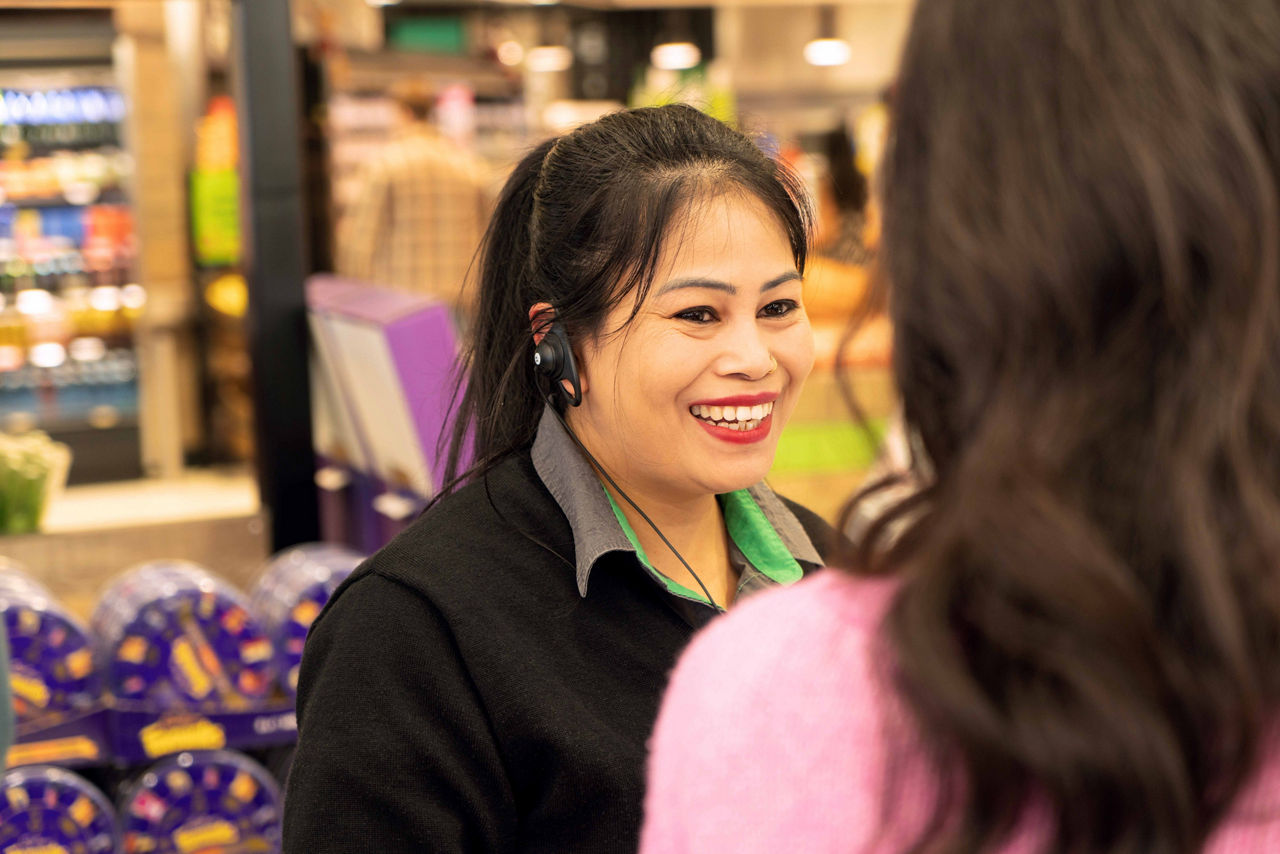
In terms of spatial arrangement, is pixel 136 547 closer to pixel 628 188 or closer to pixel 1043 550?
pixel 628 188

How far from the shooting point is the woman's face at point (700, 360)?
157 centimetres

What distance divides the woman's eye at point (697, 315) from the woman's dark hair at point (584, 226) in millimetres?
60

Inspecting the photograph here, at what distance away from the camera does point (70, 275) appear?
7.02 metres

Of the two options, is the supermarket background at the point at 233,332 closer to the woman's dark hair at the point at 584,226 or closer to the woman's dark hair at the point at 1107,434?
the woman's dark hair at the point at 1107,434

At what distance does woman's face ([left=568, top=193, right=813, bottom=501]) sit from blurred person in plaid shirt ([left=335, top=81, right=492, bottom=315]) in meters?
4.76

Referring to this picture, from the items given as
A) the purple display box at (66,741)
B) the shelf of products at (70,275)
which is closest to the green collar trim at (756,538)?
the purple display box at (66,741)

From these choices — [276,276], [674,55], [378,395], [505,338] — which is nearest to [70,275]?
[276,276]

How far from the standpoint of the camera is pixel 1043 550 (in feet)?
2.05

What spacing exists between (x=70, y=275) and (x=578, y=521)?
250 inches

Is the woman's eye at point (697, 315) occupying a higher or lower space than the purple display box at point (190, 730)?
higher

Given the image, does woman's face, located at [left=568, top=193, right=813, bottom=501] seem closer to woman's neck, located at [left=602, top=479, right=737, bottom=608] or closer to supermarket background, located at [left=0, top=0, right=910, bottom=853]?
woman's neck, located at [left=602, top=479, right=737, bottom=608]

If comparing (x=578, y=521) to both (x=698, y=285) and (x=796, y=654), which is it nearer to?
(x=698, y=285)

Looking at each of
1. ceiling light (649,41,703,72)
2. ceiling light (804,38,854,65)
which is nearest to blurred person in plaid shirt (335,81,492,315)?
ceiling light (649,41,703,72)

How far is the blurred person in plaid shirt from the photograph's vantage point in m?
6.30
